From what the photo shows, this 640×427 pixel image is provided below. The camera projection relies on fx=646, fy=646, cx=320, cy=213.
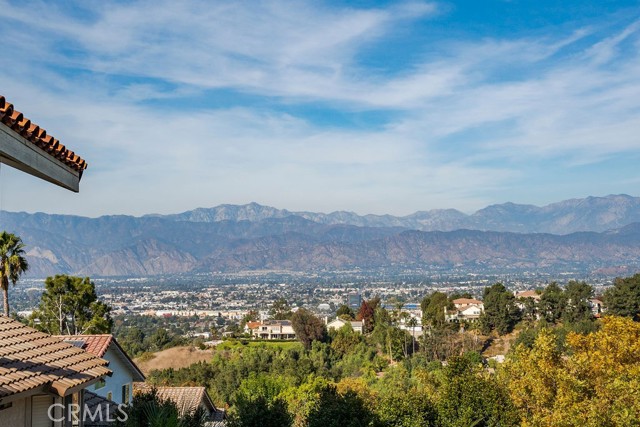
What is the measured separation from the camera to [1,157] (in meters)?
3.69

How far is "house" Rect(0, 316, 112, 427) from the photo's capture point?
4.96 meters

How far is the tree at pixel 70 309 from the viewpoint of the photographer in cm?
2703

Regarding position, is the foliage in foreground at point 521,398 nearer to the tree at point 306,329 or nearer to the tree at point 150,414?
the tree at point 150,414

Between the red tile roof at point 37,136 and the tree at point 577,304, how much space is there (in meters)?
50.4

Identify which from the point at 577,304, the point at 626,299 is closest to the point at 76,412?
the point at 626,299

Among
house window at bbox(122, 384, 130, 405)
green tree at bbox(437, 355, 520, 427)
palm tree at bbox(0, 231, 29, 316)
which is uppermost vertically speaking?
palm tree at bbox(0, 231, 29, 316)

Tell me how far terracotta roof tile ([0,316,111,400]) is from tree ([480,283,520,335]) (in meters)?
52.1

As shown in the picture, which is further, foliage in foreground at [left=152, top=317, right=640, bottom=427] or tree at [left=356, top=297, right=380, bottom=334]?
tree at [left=356, top=297, right=380, bottom=334]

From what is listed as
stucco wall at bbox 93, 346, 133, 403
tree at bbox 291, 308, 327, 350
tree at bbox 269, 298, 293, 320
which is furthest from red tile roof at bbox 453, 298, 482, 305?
stucco wall at bbox 93, 346, 133, 403

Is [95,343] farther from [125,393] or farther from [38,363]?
[38,363]

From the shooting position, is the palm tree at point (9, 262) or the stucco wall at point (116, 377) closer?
the stucco wall at point (116, 377)

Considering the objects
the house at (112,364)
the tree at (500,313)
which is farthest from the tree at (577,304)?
the house at (112,364)

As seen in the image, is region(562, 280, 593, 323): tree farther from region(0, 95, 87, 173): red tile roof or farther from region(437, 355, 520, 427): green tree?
region(0, 95, 87, 173): red tile roof

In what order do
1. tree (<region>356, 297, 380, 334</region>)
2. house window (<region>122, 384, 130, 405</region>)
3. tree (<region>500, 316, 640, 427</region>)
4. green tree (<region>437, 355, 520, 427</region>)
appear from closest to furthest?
tree (<region>500, 316, 640, 427</region>) → green tree (<region>437, 355, 520, 427</region>) → house window (<region>122, 384, 130, 405</region>) → tree (<region>356, 297, 380, 334</region>)
